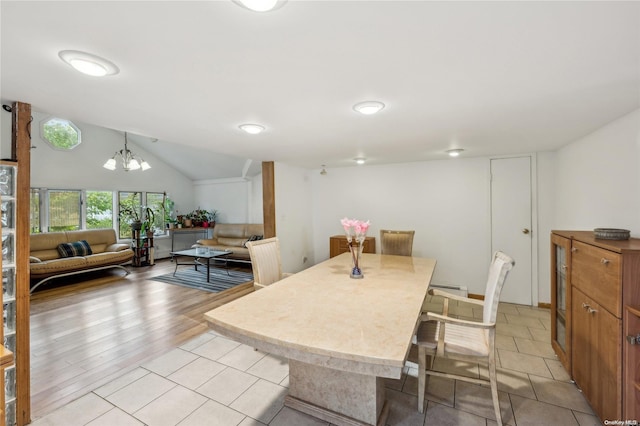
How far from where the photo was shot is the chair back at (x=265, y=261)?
2.52 metres

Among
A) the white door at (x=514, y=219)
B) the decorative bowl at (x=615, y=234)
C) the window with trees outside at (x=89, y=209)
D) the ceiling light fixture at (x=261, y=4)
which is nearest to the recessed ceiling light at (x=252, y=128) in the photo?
the ceiling light fixture at (x=261, y=4)

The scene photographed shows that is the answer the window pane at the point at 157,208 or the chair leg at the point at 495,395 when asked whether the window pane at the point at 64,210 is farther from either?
the chair leg at the point at 495,395

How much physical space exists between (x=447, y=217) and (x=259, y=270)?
3.14 metres

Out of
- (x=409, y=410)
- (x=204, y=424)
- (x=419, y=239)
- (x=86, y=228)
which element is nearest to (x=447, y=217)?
(x=419, y=239)

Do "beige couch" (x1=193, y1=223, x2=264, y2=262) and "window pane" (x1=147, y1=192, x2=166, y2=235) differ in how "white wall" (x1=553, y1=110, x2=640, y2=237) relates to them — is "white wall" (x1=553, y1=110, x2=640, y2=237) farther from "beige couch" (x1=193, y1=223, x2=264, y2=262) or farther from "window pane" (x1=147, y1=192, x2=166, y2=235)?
"window pane" (x1=147, y1=192, x2=166, y2=235)

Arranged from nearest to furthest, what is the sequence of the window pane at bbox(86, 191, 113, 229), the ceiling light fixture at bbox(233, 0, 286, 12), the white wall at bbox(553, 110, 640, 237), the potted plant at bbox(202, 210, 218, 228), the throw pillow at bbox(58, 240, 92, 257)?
the ceiling light fixture at bbox(233, 0, 286, 12) < the white wall at bbox(553, 110, 640, 237) < the throw pillow at bbox(58, 240, 92, 257) < the window pane at bbox(86, 191, 113, 229) < the potted plant at bbox(202, 210, 218, 228)

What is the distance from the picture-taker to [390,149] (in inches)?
138

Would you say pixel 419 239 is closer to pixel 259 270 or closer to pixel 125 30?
pixel 259 270

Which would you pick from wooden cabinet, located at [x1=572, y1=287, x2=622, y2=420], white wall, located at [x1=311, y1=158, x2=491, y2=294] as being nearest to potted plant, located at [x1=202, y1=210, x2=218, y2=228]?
white wall, located at [x1=311, y1=158, x2=491, y2=294]

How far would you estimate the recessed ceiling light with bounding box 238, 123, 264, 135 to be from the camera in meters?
2.40

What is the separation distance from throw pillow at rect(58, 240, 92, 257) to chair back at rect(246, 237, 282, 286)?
482 centimetres

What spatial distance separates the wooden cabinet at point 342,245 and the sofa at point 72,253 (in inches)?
172

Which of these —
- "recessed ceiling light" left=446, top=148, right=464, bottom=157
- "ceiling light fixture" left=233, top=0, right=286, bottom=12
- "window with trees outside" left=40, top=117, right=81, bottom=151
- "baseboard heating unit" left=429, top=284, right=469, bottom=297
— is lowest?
"baseboard heating unit" left=429, top=284, right=469, bottom=297

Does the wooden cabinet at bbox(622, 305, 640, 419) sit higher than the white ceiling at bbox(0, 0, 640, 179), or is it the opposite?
the white ceiling at bbox(0, 0, 640, 179)
